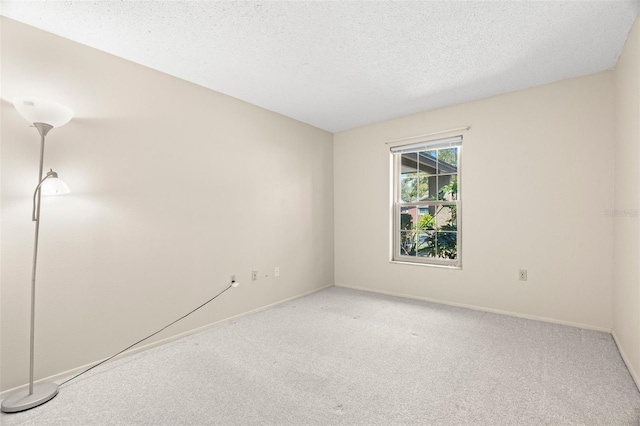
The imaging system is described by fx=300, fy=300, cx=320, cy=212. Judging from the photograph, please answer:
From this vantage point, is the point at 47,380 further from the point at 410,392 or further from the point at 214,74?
the point at 214,74

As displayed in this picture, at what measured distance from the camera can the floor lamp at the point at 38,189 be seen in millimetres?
1758

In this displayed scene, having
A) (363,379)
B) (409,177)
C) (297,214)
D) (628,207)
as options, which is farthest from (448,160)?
(363,379)

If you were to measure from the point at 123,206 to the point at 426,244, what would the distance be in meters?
3.49

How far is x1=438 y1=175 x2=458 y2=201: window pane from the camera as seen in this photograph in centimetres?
382

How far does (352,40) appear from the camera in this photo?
7.49 feet

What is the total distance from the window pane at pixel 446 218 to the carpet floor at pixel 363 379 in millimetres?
1224

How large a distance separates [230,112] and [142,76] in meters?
0.90

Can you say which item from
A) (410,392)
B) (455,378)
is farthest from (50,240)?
(455,378)

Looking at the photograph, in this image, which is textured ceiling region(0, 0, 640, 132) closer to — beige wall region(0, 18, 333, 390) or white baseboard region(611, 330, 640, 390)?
beige wall region(0, 18, 333, 390)

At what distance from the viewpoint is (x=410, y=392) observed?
1.90 m

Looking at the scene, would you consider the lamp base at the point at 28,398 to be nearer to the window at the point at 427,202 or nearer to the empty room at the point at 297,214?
the empty room at the point at 297,214

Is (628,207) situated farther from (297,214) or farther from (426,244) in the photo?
(297,214)

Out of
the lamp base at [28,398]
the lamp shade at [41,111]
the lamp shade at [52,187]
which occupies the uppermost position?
the lamp shade at [41,111]

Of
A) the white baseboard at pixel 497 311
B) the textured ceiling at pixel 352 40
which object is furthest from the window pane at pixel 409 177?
the white baseboard at pixel 497 311
